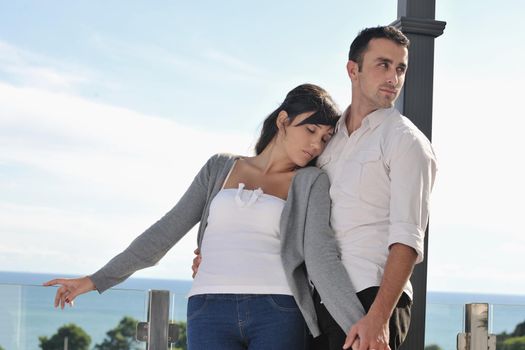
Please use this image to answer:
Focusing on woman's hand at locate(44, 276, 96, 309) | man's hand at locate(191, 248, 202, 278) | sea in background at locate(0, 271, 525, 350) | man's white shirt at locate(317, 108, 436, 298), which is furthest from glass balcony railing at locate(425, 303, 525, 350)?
woman's hand at locate(44, 276, 96, 309)

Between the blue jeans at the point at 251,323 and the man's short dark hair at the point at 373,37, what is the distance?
Result: 0.72m

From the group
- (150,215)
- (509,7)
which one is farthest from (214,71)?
(509,7)

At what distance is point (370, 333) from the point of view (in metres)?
2.62

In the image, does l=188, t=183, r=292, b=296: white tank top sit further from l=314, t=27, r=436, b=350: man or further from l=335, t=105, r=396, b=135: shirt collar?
l=335, t=105, r=396, b=135: shirt collar

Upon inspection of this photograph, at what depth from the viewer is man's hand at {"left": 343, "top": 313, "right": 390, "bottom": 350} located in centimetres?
262

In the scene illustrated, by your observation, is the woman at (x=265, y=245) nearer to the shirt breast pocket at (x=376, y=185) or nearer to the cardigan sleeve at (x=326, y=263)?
the cardigan sleeve at (x=326, y=263)

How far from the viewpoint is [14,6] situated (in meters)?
32.5

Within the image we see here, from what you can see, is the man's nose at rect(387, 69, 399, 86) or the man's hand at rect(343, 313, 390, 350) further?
the man's nose at rect(387, 69, 399, 86)

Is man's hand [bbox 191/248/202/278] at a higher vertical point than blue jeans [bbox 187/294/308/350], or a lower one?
higher

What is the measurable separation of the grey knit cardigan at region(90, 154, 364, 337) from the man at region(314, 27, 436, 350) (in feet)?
0.11

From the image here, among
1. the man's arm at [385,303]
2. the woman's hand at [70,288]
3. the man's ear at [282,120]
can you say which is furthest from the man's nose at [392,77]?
the woman's hand at [70,288]

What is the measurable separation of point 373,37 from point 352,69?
0.11m

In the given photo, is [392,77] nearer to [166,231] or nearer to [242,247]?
[242,247]

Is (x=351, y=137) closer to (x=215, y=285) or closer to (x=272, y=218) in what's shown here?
(x=272, y=218)
